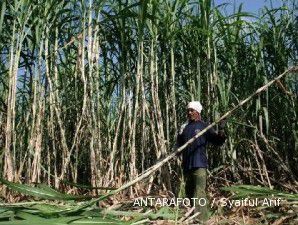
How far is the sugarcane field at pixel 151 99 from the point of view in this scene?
10.9ft

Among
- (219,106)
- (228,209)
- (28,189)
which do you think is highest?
(219,106)

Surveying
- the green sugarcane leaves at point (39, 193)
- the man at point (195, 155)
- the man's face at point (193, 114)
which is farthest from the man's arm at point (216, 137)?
the green sugarcane leaves at point (39, 193)

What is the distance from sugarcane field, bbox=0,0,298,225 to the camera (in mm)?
3316

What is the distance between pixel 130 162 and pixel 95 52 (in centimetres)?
88

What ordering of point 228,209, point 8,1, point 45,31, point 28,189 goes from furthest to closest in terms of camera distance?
point 45,31
point 8,1
point 228,209
point 28,189

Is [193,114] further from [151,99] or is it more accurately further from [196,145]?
[151,99]

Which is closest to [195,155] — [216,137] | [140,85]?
[216,137]

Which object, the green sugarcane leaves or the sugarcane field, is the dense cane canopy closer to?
the sugarcane field

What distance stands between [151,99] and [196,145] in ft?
2.62

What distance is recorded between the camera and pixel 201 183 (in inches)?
120

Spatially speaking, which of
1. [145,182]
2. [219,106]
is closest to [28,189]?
[145,182]

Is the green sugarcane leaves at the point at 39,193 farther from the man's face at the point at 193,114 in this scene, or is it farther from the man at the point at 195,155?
the man's face at the point at 193,114

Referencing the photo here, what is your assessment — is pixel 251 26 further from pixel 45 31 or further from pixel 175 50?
pixel 45 31

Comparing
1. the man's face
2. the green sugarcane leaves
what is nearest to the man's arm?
Answer: the man's face
